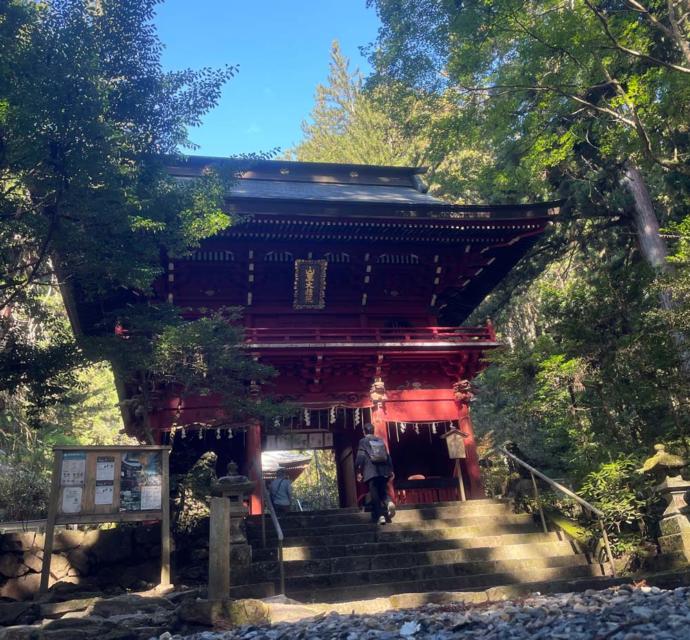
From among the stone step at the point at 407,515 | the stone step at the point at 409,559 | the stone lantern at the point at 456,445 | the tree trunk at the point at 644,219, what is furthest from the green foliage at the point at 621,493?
the tree trunk at the point at 644,219

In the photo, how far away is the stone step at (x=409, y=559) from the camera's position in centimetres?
731

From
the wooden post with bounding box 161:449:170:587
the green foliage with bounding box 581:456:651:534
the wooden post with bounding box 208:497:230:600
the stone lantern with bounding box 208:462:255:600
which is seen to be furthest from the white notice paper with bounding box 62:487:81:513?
the green foliage with bounding box 581:456:651:534

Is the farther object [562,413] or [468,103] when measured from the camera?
[468,103]

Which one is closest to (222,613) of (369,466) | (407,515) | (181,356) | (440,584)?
(440,584)

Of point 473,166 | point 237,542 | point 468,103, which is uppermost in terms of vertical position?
point 473,166

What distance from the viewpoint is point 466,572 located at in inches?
300

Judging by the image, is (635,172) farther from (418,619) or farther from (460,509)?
(418,619)

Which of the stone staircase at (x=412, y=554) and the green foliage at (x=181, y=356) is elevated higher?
the green foliage at (x=181, y=356)

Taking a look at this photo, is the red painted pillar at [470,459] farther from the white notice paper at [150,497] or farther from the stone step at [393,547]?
the white notice paper at [150,497]

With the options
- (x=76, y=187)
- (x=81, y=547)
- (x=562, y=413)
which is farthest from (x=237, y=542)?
(x=562, y=413)

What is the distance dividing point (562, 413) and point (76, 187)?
778 centimetres

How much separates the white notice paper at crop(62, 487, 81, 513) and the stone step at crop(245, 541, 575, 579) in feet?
7.56

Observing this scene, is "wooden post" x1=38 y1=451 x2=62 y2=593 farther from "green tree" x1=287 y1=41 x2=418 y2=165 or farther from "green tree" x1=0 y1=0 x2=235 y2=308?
"green tree" x1=287 y1=41 x2=418 y2=165

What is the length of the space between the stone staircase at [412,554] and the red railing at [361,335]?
3.84m
